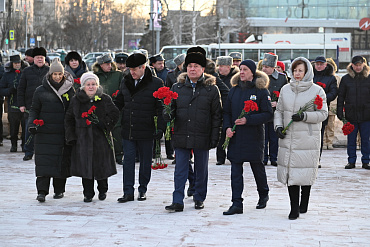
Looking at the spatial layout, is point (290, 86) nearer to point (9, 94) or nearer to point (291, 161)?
point (291, 161)

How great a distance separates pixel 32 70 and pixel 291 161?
6.33 m

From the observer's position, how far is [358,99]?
39.2 ft

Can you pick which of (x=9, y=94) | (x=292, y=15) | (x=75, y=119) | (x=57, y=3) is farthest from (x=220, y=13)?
(x=75, y=119)

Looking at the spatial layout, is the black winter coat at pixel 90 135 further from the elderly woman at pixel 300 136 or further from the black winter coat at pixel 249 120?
the elderly woman at pixel 300 136

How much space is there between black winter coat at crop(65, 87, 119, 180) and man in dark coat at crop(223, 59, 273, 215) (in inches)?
59.2

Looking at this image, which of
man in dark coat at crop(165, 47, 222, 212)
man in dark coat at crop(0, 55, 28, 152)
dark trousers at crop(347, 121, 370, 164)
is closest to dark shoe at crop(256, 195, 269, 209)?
man in dark coat at crop(165, 47, 222, 212)

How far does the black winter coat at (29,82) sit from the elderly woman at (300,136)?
598 cm

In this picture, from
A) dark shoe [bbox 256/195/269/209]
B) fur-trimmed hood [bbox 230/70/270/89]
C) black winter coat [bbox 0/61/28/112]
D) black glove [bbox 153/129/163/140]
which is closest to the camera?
fur-trimmed hood [bbox 230/70/270/89]

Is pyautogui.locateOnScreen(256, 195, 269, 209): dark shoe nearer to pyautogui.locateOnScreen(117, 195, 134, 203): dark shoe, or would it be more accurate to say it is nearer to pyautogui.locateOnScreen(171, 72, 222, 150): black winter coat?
pyautogui.locateOnScreen(171, 72, 222, 150): black winter coat

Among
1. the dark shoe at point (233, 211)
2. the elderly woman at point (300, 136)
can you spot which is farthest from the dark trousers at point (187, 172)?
the elderly woman at point (300, 136)

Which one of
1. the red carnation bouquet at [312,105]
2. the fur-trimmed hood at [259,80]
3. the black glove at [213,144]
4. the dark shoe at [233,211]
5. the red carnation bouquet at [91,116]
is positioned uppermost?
the fur-trimmed hood at [259,80]

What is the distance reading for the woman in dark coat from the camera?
880cm

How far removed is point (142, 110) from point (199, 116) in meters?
0.93

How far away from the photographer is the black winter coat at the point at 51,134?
880 cm
